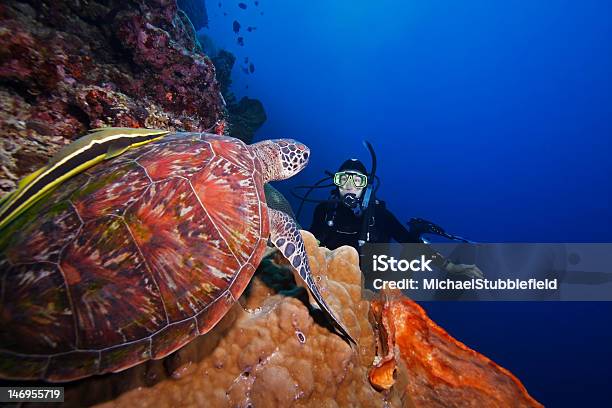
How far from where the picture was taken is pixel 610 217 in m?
50.5

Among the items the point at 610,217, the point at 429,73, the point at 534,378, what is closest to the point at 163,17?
the point at 534,378

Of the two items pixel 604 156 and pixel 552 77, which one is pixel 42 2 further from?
pixel 552 77

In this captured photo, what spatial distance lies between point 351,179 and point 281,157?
7.91 ft

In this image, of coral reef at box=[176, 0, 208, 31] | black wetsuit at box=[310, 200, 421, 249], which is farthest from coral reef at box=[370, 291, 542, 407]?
coral reef at box=[176, 0, 208, 31]

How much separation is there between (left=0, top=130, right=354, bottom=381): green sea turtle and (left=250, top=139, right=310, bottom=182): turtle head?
1033mm

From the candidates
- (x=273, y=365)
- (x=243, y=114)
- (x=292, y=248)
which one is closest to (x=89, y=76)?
(x=292, y=248)

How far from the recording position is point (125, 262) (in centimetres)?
145

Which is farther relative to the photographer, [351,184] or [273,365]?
[351,184]

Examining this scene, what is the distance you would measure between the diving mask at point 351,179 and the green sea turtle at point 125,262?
3.44m

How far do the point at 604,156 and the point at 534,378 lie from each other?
57.5 meters

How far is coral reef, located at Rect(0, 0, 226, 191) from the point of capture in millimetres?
2436

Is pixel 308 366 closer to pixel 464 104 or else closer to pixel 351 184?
pixel 351 184

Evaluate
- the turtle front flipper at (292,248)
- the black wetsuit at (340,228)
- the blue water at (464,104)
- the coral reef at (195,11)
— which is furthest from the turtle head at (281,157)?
the blue water at (464,104)

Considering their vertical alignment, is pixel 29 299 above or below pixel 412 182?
below
